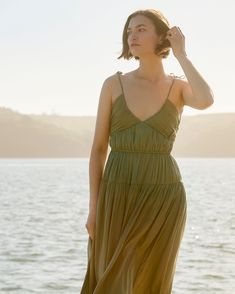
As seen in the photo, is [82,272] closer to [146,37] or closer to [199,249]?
[199,249]

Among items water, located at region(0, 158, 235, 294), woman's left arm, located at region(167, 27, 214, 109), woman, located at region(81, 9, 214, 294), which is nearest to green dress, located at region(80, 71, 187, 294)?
→ woman, located at region(81, 9, 214, 294)

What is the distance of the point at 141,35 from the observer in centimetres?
430

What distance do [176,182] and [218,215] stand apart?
27307 mm

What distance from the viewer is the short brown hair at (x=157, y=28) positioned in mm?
4316

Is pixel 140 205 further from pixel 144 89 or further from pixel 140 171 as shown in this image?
pixel 144 89

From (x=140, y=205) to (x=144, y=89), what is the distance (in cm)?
59

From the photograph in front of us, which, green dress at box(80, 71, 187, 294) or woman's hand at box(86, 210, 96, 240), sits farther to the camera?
woman's hand at box(86, 210, 96, 240)

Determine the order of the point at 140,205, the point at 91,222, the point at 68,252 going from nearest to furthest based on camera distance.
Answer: the point at 140,205 < the point at 91,222 < the point at 68,252

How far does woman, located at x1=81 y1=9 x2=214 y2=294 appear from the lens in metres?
4.26

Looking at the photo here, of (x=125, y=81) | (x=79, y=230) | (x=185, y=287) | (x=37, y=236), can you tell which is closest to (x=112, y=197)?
(x=125, y=81)

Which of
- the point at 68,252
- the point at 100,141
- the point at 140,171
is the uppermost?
the point at 100,141

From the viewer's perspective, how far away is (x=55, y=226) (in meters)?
25.0

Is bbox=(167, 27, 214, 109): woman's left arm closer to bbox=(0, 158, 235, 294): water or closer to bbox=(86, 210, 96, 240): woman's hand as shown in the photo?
bbox=(86, 210, 96, 240): woman's hand

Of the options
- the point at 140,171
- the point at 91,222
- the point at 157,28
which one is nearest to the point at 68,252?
the point at 91,222
